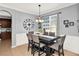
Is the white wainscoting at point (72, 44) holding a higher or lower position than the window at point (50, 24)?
lower

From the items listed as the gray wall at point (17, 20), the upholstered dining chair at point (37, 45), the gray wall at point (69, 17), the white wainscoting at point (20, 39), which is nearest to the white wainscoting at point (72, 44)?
the gray wall at point (69, 17)

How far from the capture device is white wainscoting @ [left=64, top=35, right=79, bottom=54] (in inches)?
124

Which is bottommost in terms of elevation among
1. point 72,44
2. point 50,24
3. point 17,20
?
point 72,44

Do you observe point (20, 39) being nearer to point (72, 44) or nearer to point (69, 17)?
point (72, 44)

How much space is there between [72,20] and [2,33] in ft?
19.0

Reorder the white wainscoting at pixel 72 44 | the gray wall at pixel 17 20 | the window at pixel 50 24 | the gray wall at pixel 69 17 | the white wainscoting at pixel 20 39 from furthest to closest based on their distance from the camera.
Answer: the window at pixel 50 24 → the white wainscoting at pixel 20 39 → the gray wall at pixel 17 20 → the gray wall at pixel 69 17 → the white wainscoting at pixel 72 44

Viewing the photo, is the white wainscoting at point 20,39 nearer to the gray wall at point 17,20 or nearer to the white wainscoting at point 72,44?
the gray wall at point 17,20

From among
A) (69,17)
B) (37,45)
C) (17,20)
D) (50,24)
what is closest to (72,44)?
(69,17)

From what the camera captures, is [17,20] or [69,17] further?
[17,20]

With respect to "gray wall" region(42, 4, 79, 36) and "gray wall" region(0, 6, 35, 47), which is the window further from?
"gray wall" region(0, 6, 35, 47)

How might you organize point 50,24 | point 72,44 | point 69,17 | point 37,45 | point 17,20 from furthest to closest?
point 50,24 < point 17,20 < point 69,17 < point 72,44 < point 37,45

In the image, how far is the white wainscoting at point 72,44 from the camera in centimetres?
316

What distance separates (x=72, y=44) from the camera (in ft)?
11.0

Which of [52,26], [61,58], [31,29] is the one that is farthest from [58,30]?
[61,58]
